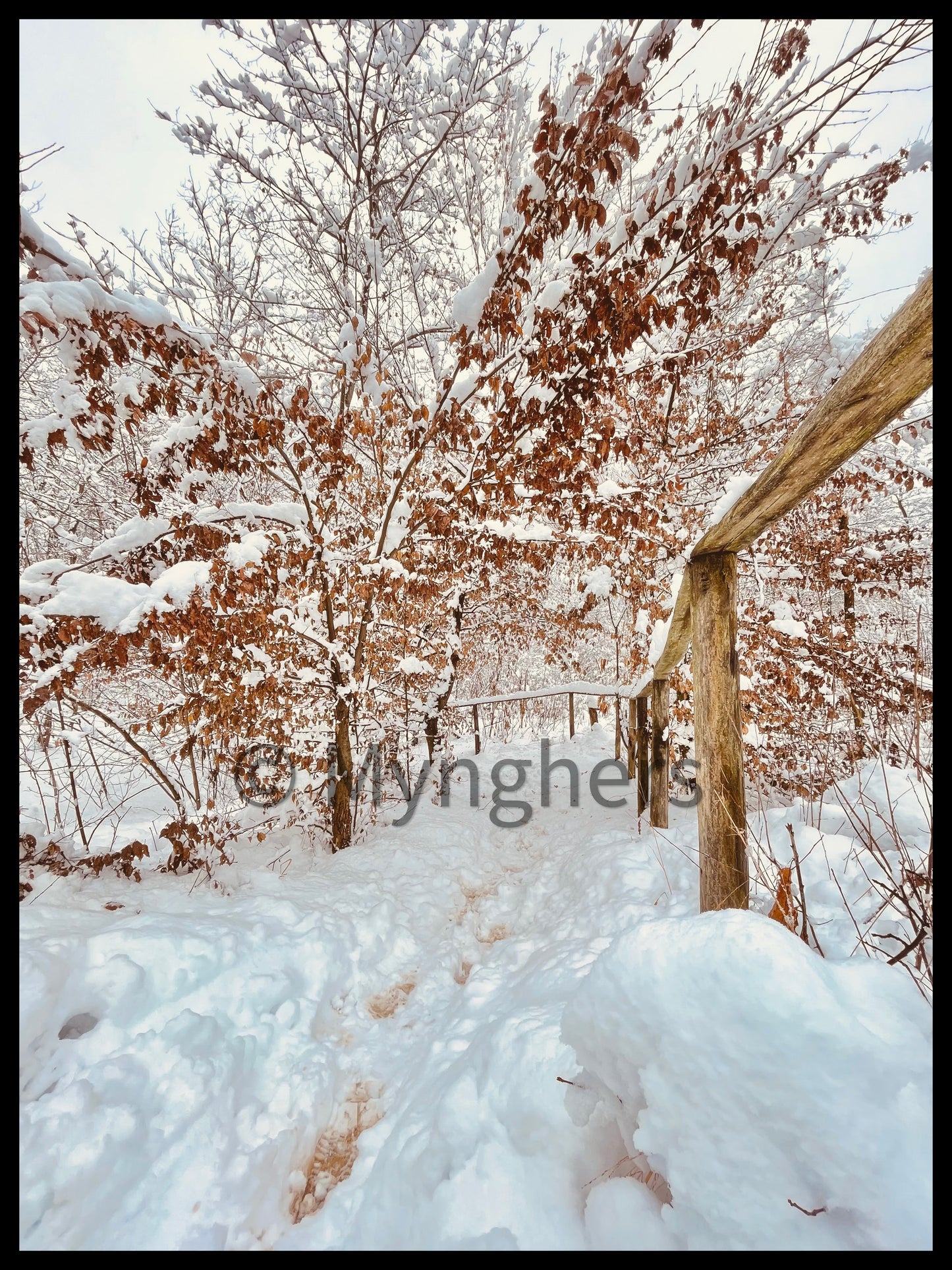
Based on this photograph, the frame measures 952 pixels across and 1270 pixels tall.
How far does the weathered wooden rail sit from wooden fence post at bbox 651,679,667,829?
93cm

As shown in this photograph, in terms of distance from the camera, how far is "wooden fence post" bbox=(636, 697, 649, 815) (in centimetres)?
533

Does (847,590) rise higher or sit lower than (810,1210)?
higher

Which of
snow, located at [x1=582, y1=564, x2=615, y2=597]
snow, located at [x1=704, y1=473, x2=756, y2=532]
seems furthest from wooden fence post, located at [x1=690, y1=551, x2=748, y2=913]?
snow, located at [x1=582, y1=564, x2=615, y2=597]

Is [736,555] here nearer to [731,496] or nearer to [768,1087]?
[731,496]

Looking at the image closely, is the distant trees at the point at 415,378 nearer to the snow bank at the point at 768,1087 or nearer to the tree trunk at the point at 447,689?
the tree trunk at the point at 447,689

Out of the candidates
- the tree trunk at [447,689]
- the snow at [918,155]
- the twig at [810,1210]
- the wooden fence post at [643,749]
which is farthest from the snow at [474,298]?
the tree trunk at [447,689]

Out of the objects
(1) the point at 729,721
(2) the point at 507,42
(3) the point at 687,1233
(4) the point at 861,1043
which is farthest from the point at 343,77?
(3) the point at 687,1233

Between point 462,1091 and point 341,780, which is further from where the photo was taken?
point 341,780

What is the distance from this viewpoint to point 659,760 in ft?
15.7

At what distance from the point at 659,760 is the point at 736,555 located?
3067mm

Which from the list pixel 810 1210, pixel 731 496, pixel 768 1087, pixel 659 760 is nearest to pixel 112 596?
pixel 731 496

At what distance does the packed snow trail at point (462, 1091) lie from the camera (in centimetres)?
107
